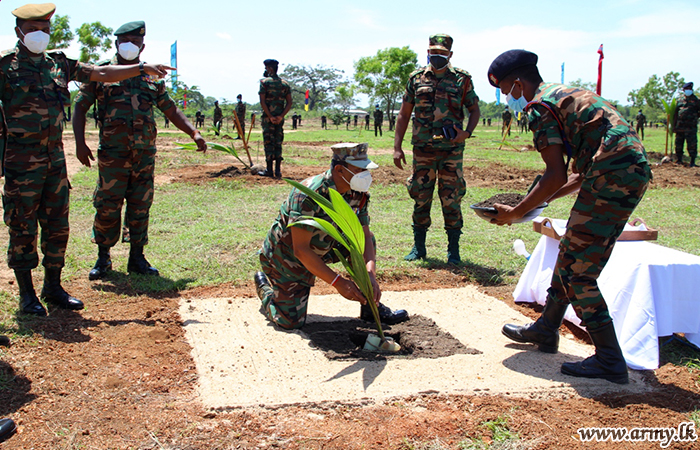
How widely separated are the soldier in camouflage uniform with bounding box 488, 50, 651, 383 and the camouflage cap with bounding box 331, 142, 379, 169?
0.89 m

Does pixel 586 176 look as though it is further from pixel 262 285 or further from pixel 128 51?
pixel 128 51

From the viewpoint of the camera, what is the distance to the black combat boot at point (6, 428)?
2408 millimetres

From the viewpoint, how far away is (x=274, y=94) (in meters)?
10.8

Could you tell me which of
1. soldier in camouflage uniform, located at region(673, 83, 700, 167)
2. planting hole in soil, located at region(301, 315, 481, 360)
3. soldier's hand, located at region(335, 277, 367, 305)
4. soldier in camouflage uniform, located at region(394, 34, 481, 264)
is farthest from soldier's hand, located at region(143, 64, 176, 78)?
soldier in camouflage uniform, located at region(673, 83, 700, 167)

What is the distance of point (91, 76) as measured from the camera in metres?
3.93

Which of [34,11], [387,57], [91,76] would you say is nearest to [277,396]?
[91,76]

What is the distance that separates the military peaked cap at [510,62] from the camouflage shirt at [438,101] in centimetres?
224

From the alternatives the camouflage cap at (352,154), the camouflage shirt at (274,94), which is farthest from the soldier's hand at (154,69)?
the camouflage shirt at (274,94)

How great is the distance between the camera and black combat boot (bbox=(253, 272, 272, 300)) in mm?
4051

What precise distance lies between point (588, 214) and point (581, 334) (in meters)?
1.33

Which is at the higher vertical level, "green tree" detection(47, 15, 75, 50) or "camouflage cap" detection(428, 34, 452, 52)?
"green tree" detection(47, 15, 75, 50)

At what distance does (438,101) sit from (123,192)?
3.04 meters

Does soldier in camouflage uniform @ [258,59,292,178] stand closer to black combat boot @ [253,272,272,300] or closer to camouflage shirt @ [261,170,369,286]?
black combat boot @ [253,272,272,300]

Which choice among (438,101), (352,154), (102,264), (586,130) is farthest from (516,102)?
(102,264)
